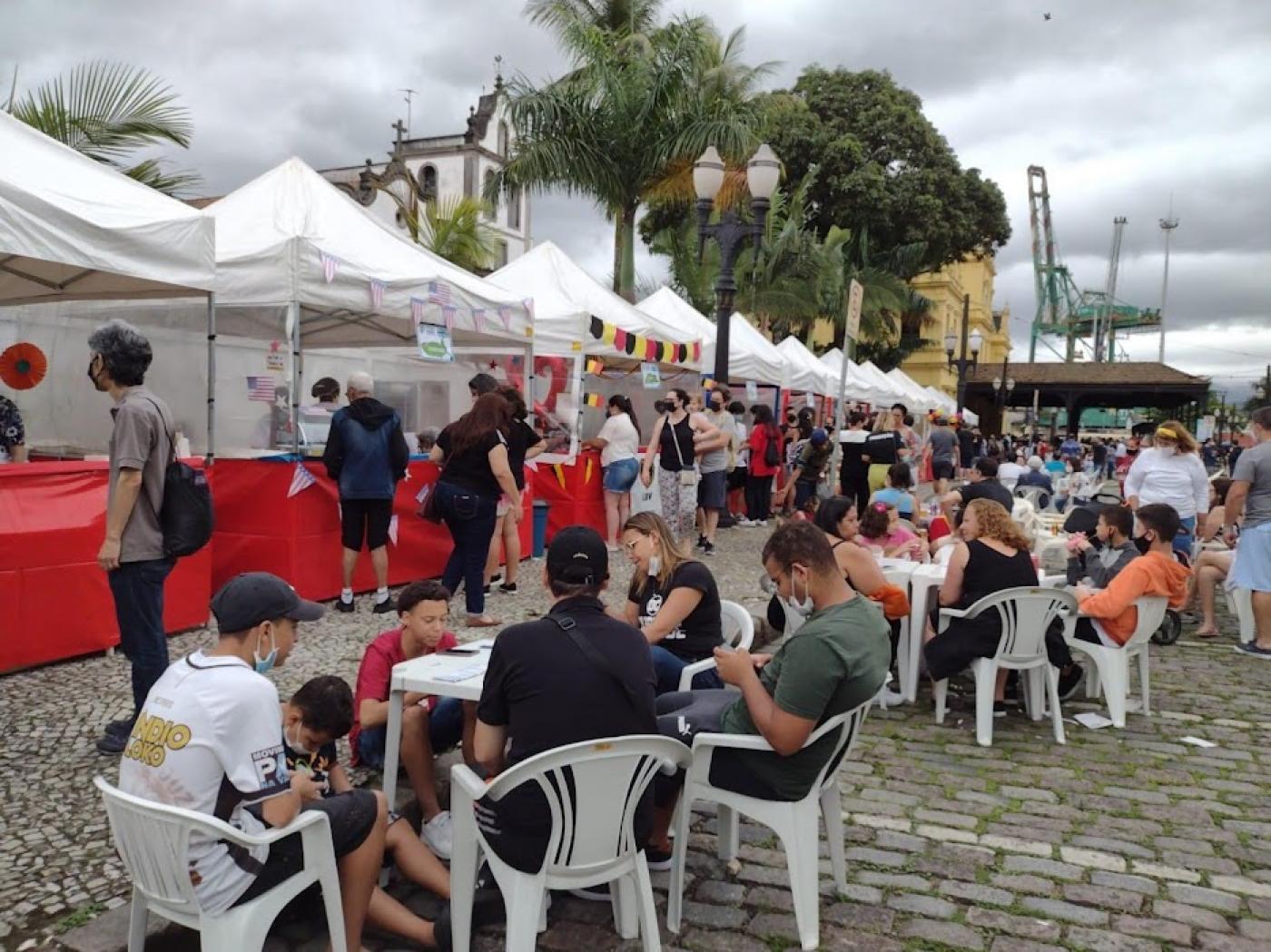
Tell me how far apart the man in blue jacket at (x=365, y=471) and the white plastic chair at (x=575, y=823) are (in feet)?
14.6

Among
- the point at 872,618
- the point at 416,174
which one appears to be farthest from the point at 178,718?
the point at 416,174

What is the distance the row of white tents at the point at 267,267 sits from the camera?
5453 millimetres

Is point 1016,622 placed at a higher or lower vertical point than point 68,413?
lower

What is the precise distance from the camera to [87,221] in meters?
5.33

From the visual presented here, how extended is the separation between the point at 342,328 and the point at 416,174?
44187mm

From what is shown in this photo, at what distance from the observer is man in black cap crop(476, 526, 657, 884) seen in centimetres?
263

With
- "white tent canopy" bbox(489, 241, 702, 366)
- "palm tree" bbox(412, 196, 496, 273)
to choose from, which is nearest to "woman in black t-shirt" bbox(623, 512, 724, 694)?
"white tent canopy" bbox(489, 241, 702, 366)

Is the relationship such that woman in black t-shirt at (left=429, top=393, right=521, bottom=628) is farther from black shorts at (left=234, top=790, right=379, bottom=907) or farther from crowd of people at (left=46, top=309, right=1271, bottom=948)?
black shorts at (left=234, top=790, right=379, bottom=907)

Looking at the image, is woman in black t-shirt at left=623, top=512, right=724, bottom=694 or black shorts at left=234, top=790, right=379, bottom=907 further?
woman in black t-shirt at left=623, top=512, right=724, bottom=694

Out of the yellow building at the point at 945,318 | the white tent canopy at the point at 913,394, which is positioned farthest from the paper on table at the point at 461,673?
the yellow building at the point at 945,318

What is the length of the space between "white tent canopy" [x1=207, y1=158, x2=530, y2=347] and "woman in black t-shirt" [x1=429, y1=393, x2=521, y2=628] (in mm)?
1441

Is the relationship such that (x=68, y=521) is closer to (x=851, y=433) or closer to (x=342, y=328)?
(x=342, y=328)

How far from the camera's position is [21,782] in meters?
3.92

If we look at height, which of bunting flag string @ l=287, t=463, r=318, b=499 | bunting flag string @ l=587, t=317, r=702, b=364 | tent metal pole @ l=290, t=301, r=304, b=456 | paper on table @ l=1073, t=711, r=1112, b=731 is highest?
bunting flag string @ l=587, t=317, r=702, b=364
